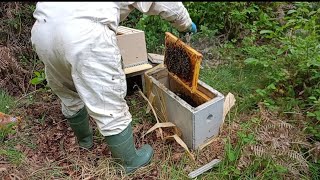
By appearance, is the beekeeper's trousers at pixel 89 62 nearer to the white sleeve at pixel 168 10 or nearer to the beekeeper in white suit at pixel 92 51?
the beekeeper in white suit at pixel 92 51

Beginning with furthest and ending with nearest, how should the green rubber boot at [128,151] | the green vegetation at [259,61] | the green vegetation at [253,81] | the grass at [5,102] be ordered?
the grass at [5,102], the green vegetation at [259,61], the green vegetation at [253,81], the green rubber boot at [128,151]

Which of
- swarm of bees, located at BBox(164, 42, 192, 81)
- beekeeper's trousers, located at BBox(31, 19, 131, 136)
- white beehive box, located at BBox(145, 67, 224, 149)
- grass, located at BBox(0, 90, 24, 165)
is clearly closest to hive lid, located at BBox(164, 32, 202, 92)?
swarm of bees, located at BBox(164, 42, 192, 81)

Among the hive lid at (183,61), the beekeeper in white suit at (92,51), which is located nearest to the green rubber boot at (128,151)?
the beekeeper in white suit at (92,51)

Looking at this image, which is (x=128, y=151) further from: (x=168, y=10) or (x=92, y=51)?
(x=168, y=10)

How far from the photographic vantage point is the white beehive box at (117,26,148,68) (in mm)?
3330

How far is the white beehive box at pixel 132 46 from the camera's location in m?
3.33

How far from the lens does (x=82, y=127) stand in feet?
9.78

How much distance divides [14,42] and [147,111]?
1.83 m

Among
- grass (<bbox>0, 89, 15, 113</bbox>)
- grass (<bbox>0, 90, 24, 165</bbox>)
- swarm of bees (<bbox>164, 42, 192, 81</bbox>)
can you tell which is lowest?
grass (<bbox>0, 90, 24, 165</bbox>)

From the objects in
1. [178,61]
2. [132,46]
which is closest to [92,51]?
[178,61]

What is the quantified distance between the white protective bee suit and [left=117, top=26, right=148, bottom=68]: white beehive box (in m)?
0.85

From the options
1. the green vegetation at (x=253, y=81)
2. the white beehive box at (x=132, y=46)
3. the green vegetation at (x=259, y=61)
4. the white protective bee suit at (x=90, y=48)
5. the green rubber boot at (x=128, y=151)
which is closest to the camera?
the white protective bee suit at (x=90, y=48)

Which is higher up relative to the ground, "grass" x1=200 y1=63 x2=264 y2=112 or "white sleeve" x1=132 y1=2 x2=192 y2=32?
"white sleeve" x1=132 y1=2 x2=192 y2=32

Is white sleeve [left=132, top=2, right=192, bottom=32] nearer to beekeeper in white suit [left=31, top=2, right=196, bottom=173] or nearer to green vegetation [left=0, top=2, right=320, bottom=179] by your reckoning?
beekeeper in white suit [left=31, top=2, right=196, bottom=173]
